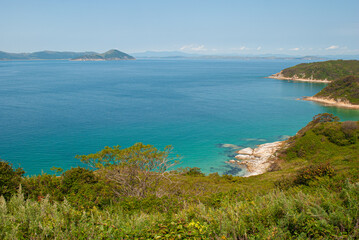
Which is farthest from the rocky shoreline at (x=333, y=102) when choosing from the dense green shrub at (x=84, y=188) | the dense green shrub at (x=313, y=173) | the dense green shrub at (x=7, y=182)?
the dense green shrub at (x=7, y=182)

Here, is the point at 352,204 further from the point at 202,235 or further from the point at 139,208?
the point at 139,208

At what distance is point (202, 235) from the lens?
25.4ft

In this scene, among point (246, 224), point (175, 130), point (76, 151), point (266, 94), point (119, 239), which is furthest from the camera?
point (266, 94)

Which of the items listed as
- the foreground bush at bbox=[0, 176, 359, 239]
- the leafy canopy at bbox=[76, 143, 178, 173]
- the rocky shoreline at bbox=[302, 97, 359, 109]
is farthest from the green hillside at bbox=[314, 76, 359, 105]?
the foreground bush at bbox=[0, 176, 359, 239]

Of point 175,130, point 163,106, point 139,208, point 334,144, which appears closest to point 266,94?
point 163,106

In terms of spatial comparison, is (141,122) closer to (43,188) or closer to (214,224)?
(43,188)

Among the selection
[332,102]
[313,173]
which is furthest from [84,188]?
[332,102]

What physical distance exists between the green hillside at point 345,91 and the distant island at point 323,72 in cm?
5028

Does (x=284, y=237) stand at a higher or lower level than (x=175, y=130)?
higher

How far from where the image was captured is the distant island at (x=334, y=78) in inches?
3132

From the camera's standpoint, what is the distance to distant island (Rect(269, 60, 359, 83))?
438 feet

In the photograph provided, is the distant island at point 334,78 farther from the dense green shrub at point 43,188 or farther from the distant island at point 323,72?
the dense green shrub at point 43,188

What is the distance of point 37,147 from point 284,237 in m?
42.0

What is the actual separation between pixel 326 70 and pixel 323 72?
224 centimetres
